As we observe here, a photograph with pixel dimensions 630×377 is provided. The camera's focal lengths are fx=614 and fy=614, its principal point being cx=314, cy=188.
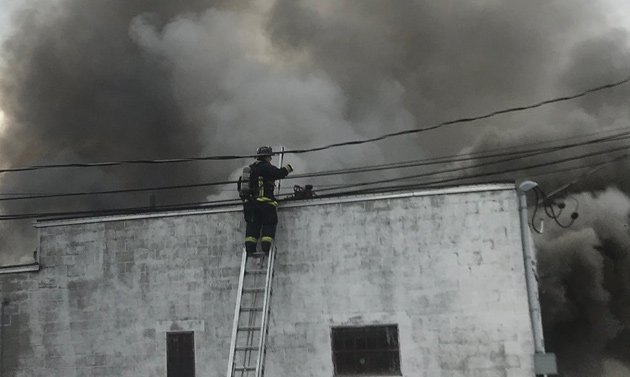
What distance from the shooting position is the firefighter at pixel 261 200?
8.17 m

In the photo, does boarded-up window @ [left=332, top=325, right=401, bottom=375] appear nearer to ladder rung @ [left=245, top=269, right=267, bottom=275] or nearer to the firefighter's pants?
ladder rung @ [left=245, top=269, right=267, bottom=275]

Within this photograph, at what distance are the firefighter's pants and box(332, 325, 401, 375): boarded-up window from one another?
66.0 inches

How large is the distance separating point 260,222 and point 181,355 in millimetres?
2474

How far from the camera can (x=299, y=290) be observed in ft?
29.0

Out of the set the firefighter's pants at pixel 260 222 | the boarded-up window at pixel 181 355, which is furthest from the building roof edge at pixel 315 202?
the boarded-up window at pixel 181 355

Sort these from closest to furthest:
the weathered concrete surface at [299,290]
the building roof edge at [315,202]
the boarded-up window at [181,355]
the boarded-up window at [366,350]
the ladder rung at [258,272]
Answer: the ladder rung at [258,272] < the weathered concrete surface at [299,290] < the boarded-up window at [366,350] < the building roof edge at [315,202] < the boarded-up window at [181,355]

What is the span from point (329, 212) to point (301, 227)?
0.47m

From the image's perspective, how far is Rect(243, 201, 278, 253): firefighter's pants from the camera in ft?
27.0

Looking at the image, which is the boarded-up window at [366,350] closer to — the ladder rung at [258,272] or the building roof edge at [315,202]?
the ladder rung at [258,272]

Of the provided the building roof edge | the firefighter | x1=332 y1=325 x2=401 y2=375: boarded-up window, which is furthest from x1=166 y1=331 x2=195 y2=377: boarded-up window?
x1=332 y1=325 x2=401 y2=375: boarded-up window

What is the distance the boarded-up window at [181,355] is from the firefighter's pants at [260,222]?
1975 mm

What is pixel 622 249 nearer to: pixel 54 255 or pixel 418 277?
pixel 418 277

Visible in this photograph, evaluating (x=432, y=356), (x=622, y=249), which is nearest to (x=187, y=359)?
(x=432, y=356)

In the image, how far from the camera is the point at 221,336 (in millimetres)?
8945
